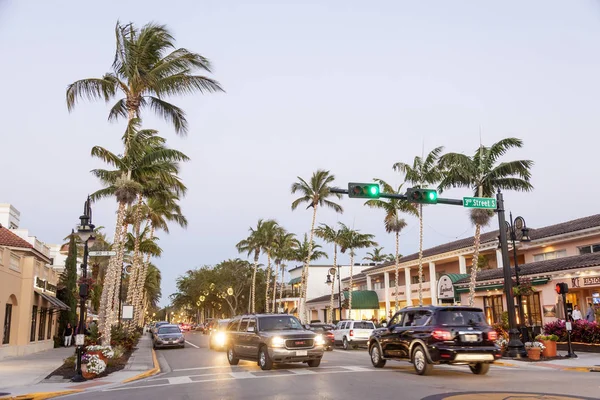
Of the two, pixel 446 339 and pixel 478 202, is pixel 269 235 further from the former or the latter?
pixel 446 339

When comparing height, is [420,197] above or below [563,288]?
above

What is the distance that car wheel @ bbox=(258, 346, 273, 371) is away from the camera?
16.0 metres

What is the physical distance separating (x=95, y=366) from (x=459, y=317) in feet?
35.8

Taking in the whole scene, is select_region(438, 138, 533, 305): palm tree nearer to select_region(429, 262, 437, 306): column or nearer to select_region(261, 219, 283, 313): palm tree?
select_region(429, 262, 437, 306): column

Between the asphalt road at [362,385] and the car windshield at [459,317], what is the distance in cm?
136

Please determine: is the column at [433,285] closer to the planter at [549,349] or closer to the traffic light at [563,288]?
the planter at [549,349]

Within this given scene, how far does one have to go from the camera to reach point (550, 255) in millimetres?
32875

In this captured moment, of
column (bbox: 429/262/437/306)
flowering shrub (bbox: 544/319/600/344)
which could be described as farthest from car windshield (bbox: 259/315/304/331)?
column (bbox: 429/262/437/306)

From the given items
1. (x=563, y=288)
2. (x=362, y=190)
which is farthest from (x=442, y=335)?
(x=563, y=288)

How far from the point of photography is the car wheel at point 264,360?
16.0 meters

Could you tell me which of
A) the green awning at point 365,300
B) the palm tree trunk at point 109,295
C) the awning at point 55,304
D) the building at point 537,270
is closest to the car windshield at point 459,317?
the building at point 537,270

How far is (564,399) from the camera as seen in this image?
9.31 m

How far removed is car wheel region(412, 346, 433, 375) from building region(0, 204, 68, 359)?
810 inches

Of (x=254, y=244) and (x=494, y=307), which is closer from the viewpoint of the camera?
(x=494, y=307)
